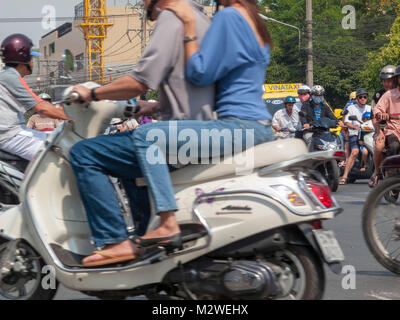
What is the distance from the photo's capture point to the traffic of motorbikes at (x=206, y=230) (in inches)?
145

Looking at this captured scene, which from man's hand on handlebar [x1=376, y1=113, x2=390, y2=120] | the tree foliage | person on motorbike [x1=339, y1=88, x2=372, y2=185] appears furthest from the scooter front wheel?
the tree foliage

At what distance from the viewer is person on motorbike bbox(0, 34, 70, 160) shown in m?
5.72

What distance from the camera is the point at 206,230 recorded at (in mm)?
3773

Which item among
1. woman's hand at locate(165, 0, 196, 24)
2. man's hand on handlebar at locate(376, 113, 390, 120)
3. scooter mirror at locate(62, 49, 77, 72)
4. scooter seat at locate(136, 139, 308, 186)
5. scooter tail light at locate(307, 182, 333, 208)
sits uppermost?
woman's hand at locate(165, 0, 196, 24)

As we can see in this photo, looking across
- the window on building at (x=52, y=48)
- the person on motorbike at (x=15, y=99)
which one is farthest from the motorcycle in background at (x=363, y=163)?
the window on building at (x=52, y=48)

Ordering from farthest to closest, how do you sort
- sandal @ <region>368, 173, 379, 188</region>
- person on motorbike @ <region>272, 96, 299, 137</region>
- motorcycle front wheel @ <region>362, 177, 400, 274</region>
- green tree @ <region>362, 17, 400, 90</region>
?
green tree @ <region>362, 17, 400, 90</region>
person on motorbike @ <region>272, 96, 299, 137</region>
sandal @ <region>368, 173, 379, 188</region>
motorcycle front wheel @ <region>362, 177, 400, 274</region>

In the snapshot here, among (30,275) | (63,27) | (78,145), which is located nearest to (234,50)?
(78,145)

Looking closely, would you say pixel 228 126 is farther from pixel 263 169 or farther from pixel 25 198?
pixel 25 198

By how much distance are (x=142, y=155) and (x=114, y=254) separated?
0.53 metres

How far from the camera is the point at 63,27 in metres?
91.6

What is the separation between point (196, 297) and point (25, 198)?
114 cm

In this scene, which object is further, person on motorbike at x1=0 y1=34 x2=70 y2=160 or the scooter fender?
person on motorbike at x1=0 y1=34 x2=70 y2=160

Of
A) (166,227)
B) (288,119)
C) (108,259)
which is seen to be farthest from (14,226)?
(288,119)

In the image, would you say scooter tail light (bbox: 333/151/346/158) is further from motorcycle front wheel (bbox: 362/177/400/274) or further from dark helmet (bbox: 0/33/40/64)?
dark helmet (bbox: 0/33/40/64)
